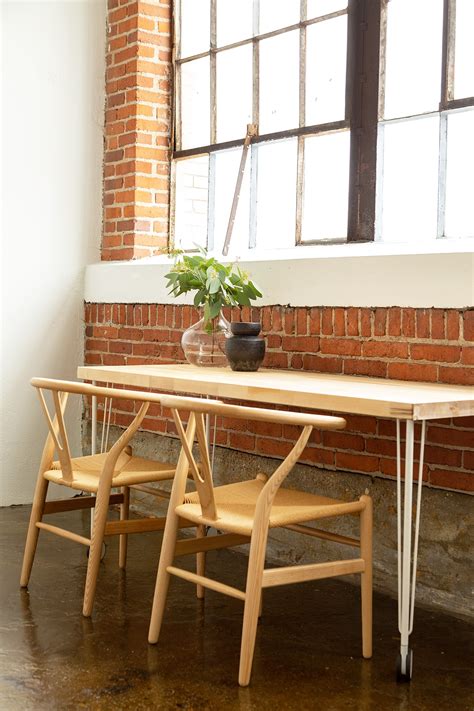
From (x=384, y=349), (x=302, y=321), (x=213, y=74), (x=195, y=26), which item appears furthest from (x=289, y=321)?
(x=195, y=26)

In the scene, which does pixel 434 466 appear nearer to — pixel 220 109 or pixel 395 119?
pixel 395 119

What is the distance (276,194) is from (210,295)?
35.6 inches

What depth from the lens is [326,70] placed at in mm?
4465

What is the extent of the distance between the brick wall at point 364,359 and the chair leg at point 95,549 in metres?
1.02

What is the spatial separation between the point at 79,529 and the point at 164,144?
206cm

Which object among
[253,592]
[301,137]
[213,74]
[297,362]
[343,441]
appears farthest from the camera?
[213,74]

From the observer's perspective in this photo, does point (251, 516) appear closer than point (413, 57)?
Yes

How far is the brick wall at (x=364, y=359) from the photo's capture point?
356 cm

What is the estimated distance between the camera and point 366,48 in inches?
Result: 168

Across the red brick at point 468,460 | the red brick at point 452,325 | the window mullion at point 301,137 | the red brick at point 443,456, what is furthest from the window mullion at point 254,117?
the red brick at point 468,460

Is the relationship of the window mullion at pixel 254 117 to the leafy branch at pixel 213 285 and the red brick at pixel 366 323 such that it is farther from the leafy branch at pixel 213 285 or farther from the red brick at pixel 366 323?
the red brick at pixel 366 323

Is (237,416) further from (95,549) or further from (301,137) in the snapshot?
(301,137)

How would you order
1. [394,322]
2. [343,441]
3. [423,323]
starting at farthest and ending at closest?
1. [343,441]
2. [394,322]
3. [423,323]

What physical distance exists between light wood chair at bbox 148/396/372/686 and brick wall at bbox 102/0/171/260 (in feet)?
7.65
